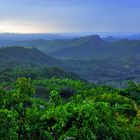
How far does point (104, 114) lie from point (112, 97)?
118ft

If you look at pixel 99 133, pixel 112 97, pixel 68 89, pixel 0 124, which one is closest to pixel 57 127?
pixel 99 133

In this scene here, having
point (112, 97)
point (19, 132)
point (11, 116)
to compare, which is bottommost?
point (112, 97)

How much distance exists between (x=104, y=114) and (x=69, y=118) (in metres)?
3.97

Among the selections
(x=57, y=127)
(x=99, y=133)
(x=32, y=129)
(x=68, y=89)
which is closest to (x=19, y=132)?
(x=32, y=129)

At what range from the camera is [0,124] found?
122ft

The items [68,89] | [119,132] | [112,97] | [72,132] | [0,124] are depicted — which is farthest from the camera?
[68,89]

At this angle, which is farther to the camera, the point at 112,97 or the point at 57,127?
the point at 112,97

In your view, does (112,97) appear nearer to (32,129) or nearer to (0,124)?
(32,129)

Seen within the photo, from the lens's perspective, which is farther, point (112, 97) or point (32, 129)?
point (112, 97)

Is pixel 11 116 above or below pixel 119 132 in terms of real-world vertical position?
above

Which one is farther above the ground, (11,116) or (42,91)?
(11,116)

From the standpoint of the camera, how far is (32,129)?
141ft

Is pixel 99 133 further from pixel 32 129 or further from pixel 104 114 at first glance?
pixel 32 129

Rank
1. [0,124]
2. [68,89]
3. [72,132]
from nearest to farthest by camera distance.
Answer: [0,124] → [72,132] → [68,89]
